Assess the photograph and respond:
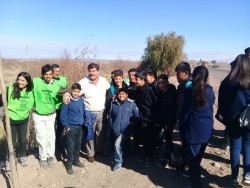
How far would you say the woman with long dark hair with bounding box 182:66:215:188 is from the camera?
3785mm

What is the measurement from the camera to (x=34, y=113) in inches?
198

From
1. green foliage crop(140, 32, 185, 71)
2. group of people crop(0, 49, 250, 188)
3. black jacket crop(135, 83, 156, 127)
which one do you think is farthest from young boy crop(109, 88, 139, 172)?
green foliage crop(140, 32, 185, 71)

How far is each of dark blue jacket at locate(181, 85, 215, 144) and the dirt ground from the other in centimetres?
94

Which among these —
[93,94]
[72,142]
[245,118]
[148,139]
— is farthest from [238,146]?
[72,142]

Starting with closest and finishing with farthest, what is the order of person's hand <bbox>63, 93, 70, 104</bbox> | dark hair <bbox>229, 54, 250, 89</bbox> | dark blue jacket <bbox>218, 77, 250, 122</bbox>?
dark hair <bbox>229, 54, 250, 89</bbox>, dark blue jacket <bbox>218, 77, 250, 122</bbox>, person's hand <bbox>63, 93, 70, 104</bbox>

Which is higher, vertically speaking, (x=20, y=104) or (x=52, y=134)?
(x=20, y=104)

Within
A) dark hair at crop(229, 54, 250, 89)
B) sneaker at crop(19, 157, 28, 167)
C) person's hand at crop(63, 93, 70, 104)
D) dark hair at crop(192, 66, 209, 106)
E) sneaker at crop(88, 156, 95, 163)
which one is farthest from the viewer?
sneaker at crop(88, 156, 95, 163)

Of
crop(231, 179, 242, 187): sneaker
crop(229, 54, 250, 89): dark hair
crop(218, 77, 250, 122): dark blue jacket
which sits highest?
crop(229, 54, 250, 89): dark hair

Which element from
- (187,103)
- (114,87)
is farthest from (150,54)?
(187,103)

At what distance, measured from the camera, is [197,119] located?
12.8ft

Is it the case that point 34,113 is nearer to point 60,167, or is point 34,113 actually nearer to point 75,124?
point 75,124

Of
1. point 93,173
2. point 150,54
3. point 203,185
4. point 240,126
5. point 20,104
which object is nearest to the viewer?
point 240,126

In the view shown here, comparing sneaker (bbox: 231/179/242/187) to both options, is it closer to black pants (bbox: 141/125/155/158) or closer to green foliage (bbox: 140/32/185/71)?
black pants (bbox: 141/125/155/158)

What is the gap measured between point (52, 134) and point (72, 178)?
2.72 ft
